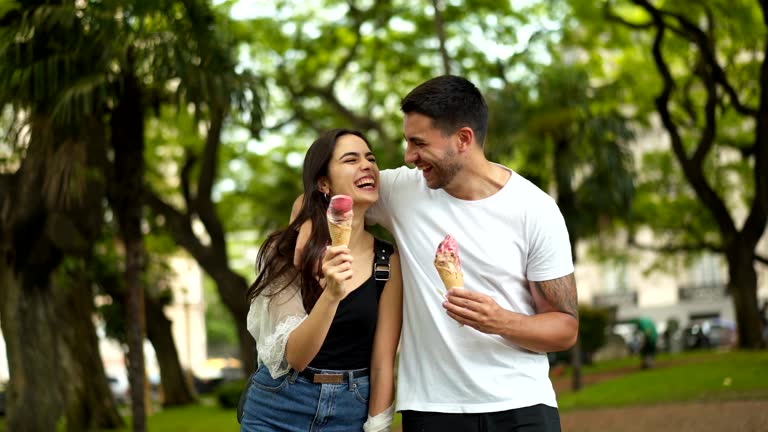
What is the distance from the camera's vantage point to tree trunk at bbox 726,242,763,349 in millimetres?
25672

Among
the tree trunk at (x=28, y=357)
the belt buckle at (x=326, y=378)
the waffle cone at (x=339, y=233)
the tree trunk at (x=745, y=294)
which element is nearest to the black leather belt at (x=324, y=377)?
the belt buckle at (x=326, y=378)

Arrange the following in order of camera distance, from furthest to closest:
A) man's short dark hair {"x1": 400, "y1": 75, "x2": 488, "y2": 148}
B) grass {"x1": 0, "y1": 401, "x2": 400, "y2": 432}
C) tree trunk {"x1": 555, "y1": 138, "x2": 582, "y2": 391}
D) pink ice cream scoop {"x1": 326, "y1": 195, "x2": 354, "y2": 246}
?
tree trunk {"x1": 555, "y1": 138, "x2": 582, "y2": 391} → grass {"x1": 0, "y1": 401, "x2": 400, "y2": 432} → man's short dark hair {"x1": 400, "y1": 75, "x2": 488, "y2": 148} → pink ice cream scoop {"x1": 326, "y1": 195, "x2": 354, "y2": 246}

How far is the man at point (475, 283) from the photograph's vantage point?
3.85 meters

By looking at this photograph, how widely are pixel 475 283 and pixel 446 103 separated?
68 cm

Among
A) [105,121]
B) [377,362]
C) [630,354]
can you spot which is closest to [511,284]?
[377,362]

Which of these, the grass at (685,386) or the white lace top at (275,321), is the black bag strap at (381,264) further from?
the grass at (685,386)

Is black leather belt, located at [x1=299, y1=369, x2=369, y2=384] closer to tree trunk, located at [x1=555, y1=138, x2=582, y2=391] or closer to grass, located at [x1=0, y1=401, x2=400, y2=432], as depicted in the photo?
grass, located at [x1=0, y1=401, x2=400, y2=432]

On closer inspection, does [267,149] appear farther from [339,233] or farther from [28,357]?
[339,233]

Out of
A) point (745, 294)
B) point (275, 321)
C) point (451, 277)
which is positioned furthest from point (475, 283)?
point (745, 294)

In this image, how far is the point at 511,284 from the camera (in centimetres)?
392

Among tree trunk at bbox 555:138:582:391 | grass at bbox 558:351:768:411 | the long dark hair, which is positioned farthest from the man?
tree trunk at bbox 555:138:582:391

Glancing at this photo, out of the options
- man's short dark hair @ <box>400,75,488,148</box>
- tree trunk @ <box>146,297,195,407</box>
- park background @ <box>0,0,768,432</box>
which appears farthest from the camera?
tree trunk @ <box>146,297,195,407</box>

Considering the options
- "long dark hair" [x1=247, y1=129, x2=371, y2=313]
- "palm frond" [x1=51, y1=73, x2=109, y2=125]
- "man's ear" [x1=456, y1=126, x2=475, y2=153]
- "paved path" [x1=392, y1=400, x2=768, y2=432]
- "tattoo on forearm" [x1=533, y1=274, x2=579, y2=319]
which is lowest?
"paved path" [x1=392, y1=400, x2=768, y2=432]

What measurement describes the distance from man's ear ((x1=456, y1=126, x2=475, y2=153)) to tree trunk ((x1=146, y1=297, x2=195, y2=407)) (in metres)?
22.6
